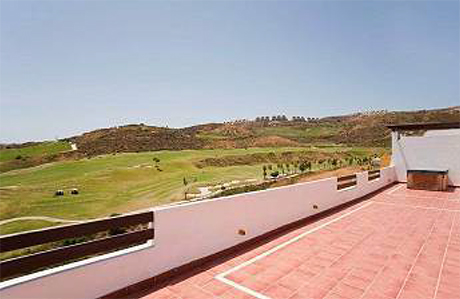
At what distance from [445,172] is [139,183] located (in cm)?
3613

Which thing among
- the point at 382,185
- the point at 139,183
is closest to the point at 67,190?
the point at 139,183

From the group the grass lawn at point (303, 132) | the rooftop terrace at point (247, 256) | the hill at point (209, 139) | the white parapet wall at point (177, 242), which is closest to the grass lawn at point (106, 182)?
the hill at point (209, 139)

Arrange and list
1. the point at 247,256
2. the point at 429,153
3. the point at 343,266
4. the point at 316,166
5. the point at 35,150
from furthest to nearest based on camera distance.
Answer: the point at 35,150 → the point at 316,166 → the point at 429,153 → the point at 247,256 → the point at 343,266

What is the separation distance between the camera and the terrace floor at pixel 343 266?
3.38 meters

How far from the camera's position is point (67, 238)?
9.67ft

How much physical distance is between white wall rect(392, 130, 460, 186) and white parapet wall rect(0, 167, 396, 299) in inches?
339

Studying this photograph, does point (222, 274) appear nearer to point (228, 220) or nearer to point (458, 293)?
point (228, 220)

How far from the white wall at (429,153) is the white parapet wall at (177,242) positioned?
8.60m

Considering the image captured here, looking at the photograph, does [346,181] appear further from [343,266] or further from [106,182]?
[106,182]

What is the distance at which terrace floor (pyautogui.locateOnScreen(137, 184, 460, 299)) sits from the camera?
11.1ft

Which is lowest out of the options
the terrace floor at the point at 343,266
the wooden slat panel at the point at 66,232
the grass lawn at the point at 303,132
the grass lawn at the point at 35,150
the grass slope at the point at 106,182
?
the grass slope at the point at 106,182

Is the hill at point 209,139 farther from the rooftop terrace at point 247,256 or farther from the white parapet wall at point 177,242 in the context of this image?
the white parapet wall at point 177,242

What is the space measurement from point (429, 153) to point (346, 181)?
591cm

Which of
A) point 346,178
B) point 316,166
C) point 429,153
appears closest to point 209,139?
point 316,166
